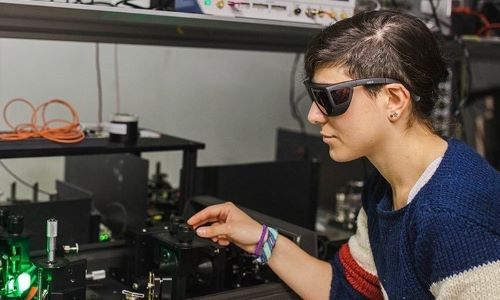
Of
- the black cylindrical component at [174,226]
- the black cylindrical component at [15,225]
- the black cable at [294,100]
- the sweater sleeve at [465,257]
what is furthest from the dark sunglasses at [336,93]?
the black cable at [294,100]

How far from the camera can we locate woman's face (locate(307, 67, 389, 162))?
1.18m

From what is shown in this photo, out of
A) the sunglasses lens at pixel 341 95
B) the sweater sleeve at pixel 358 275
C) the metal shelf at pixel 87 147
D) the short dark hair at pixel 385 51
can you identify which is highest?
the short dark hair at pixel 385 51

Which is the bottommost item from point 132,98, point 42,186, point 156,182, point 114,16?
point 42,186

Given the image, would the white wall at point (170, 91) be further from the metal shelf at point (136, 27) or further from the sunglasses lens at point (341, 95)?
the sunglasses lens at point (341, 95)

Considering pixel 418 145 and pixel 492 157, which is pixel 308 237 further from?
pixel 492 157

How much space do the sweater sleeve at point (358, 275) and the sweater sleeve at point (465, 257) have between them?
13.1 inches

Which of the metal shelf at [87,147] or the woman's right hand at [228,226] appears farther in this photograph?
the metal shelf at [87,147]

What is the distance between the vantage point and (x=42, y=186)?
2537 millimetres

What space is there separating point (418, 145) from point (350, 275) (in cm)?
38

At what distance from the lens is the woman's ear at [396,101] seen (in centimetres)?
117

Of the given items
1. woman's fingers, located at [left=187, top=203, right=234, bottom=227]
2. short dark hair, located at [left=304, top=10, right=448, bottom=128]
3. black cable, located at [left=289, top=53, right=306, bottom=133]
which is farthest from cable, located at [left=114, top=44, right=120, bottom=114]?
short dark hair, located at [left=304, top=10, right=448, bottom=128]

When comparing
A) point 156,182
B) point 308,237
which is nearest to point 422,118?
point 308,237

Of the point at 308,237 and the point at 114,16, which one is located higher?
the point at 114,16

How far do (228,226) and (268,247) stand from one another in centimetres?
10
